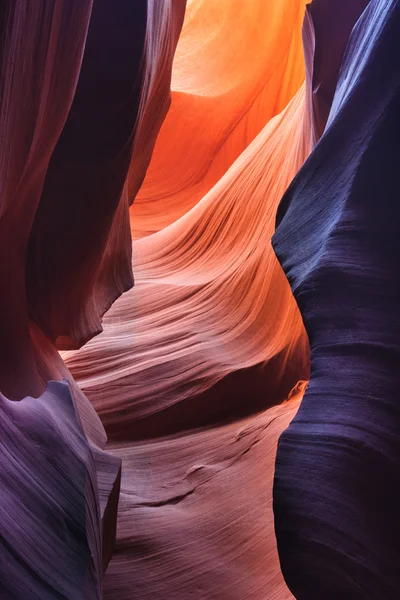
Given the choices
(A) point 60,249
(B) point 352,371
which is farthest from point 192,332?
(B) point 352,371

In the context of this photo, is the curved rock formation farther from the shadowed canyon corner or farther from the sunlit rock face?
the sunlit rock face

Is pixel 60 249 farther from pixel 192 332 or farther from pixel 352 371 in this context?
pixel 192 332

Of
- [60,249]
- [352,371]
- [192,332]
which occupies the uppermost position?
[352,371]

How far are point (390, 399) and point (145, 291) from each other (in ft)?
7.66

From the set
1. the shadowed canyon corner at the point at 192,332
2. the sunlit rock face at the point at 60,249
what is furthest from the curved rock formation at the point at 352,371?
the sunlit rock face at the point at 60,249

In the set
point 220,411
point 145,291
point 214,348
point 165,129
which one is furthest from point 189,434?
point 165,129

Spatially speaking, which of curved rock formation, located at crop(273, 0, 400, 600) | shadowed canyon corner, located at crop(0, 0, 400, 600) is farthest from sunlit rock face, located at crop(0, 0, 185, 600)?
curved rock formation, located at crop(273, 0, 400, 600)

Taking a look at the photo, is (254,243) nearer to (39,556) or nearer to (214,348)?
(214,348)

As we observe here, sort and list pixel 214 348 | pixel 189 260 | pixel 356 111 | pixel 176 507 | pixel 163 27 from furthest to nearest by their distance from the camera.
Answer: pixel 189 260 → pixel 214 348 → pixel 176 507 → pixel 163 27 → pixel 356 111

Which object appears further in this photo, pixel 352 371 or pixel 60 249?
pixel 60 249

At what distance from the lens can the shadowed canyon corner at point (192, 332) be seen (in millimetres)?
939

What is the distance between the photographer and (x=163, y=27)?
1994 millimetres

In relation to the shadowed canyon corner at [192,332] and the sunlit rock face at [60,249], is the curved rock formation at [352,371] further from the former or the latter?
the sunlit rock face at [60,249]

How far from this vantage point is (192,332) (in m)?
2.85
